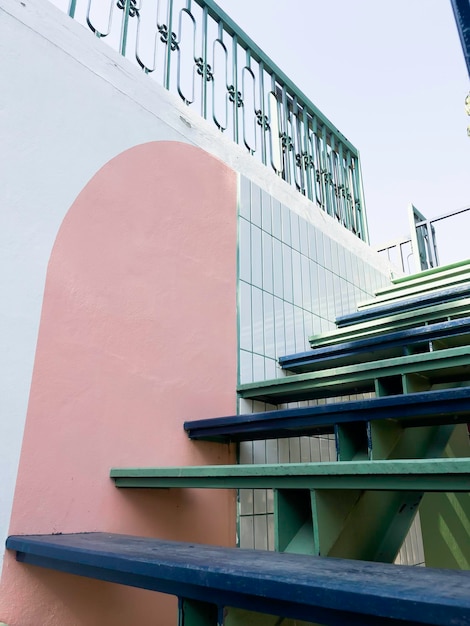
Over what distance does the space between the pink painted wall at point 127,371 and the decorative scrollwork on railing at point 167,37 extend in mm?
616

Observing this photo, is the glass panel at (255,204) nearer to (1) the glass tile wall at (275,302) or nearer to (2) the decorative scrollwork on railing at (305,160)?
(1) the glass tile wall at (275,302)

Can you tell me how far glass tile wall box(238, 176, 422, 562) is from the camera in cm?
229

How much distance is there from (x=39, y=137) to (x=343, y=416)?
1443 mm

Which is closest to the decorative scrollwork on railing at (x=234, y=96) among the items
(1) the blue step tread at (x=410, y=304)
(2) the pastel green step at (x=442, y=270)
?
(1) the blue step tread at (x=410, y=304)

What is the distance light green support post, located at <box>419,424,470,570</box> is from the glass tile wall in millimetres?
350

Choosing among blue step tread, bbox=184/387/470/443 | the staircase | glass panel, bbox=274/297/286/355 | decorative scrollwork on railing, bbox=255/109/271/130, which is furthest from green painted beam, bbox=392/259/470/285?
blue step tread, bbox=184/387/470/443

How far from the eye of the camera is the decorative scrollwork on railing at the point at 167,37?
2.57 meters

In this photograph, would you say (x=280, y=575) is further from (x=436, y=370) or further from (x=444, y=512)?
(x=444, y=512)

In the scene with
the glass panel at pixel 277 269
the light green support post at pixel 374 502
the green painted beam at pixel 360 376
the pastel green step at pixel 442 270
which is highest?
the pastel green step at pixel 442 270

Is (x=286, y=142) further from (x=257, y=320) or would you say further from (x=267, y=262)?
(x=257, y=320)

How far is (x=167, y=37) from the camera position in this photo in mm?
2592

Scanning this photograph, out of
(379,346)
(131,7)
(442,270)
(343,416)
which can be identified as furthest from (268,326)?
(131,7)

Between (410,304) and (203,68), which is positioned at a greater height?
(203,68)

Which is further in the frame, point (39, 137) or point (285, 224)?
point (285, 224)
